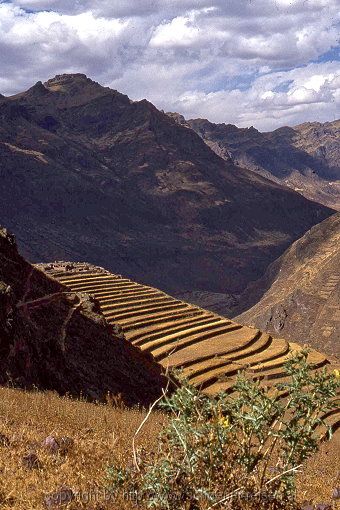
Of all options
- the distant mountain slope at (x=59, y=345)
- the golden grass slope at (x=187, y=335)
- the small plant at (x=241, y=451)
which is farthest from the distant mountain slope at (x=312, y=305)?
the small plant at (x=241, y=451)

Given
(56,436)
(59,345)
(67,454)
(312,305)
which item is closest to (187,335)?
(59,345)

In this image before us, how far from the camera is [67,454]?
17.3 ft

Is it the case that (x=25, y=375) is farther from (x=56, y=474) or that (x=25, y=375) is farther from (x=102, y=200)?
(x=102, y=200)

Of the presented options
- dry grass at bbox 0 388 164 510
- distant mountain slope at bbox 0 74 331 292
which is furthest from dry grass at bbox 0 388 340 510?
distant mountain slope at bbox 0 74 331 292

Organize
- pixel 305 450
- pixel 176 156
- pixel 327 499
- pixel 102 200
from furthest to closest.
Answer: pixel 176 156, pixel 102 200, pixel 327 499, pixel 305 450

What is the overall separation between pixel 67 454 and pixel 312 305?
64.3 m

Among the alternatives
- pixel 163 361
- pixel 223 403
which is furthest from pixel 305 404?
pixel 163 361

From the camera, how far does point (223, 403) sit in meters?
3.86

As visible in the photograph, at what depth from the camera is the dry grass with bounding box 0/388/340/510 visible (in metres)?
4.07

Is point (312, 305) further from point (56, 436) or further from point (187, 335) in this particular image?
point (56, 436)

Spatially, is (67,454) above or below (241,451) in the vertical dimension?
below

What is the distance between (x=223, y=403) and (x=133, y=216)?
463 feet

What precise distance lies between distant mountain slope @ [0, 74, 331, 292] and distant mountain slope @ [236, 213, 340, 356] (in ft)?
125

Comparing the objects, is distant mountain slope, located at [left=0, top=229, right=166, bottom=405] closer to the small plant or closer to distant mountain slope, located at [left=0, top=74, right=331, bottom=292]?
the small plant
